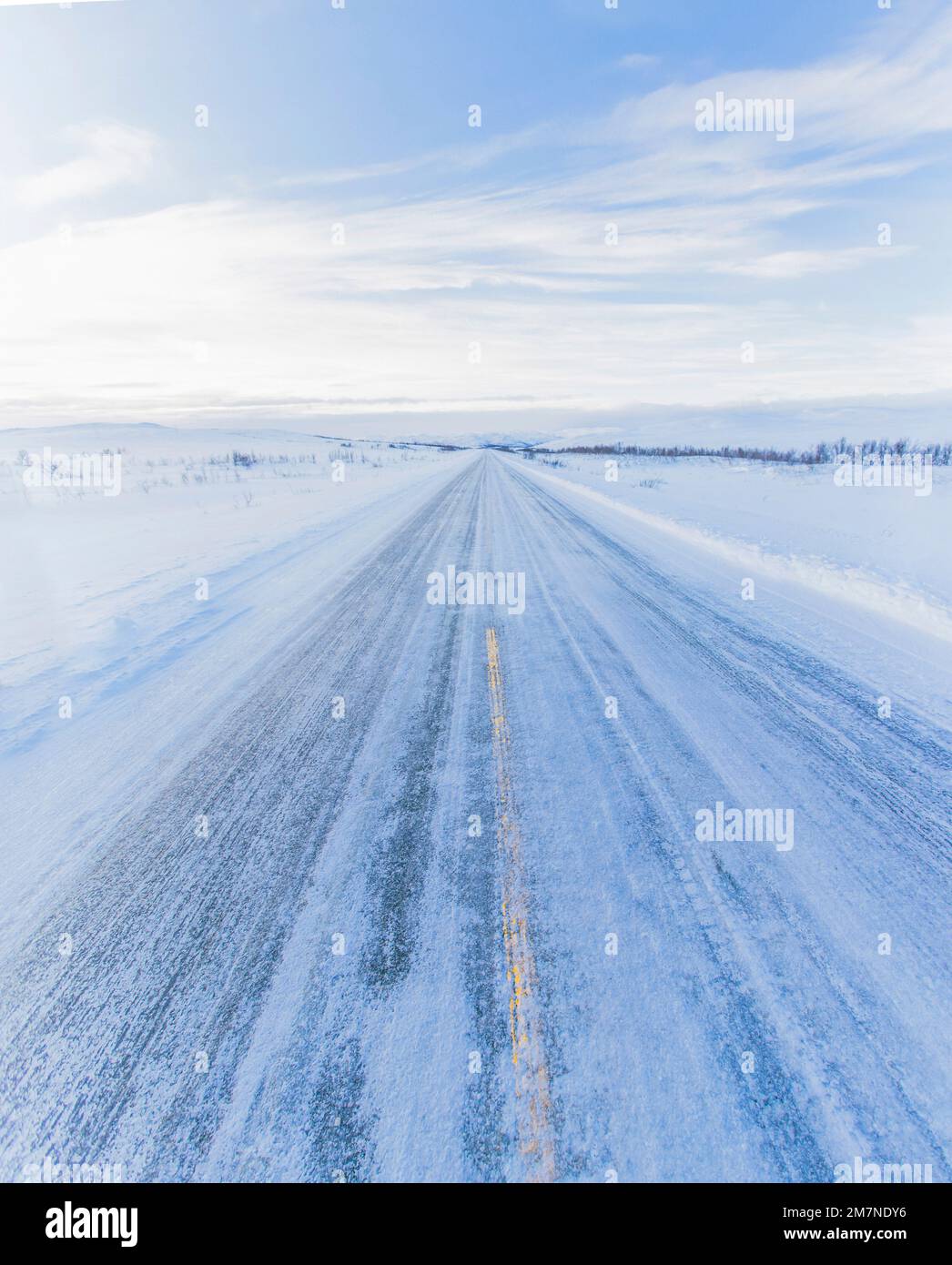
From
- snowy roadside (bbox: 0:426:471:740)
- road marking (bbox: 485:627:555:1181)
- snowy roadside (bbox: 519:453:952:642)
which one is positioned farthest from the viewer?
snowy roadside (bbox: 519:453:952:642)

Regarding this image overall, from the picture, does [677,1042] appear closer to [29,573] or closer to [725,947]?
[725,947]

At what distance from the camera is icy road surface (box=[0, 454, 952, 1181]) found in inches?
94.5

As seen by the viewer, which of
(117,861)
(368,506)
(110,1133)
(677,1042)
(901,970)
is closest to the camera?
(110,1133)

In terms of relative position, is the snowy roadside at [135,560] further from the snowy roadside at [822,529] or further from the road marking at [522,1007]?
the snowy roadside at [822,529]

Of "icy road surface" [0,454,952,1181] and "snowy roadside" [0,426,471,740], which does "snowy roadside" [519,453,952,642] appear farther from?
"snowy roadside" [0,426,471,740]

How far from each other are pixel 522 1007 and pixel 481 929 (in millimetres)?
508

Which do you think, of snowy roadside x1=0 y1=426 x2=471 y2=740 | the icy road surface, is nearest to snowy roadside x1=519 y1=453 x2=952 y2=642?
the icy road surface

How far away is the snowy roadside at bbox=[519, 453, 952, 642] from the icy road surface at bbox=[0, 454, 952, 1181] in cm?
306

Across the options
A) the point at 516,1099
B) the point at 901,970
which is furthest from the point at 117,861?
the point at 901,970

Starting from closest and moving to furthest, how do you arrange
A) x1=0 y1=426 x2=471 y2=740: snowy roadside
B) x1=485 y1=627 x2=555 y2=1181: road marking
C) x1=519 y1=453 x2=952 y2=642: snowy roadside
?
1. x1=485 y1=627 x2=555 y2=1181: road marking
2. x1=0 y1=426 x2=471 y2=740: snowy roadside
3. x1=519 y1=453 x2=952 y2=642: snowy roadside

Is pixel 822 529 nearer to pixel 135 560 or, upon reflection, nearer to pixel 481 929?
pixel 481 929

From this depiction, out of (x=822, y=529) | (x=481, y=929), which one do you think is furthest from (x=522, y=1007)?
(x=822, y=529)

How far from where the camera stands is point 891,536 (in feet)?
42.6
